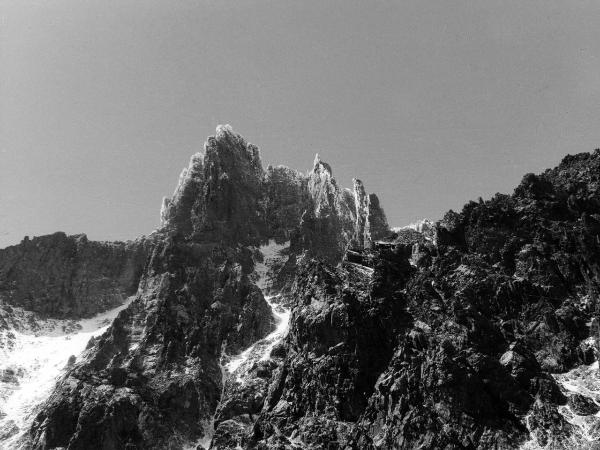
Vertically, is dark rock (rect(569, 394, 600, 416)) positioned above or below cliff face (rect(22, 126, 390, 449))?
below

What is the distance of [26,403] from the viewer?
379ft

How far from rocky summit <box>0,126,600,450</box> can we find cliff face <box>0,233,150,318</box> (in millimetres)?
513

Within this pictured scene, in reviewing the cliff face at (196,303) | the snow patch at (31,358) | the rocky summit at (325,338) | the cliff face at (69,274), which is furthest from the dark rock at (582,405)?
the cliff face at (69,274)

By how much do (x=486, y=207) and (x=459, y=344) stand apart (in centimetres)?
3820

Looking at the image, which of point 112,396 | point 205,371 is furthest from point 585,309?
point 112,396

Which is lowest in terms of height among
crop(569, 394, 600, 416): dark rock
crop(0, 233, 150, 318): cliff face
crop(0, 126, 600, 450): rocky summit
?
crop(569, 394, 600, 416): dark rock

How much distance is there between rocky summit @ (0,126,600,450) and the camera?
78.8 metres

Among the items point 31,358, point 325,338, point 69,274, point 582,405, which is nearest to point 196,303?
point 31,358

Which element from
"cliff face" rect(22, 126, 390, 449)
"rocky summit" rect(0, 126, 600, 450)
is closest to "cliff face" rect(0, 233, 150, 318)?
"rocky summit" rect(0, 126, 600, 450)

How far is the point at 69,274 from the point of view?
164m

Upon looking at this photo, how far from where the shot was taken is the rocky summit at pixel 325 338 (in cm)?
7881

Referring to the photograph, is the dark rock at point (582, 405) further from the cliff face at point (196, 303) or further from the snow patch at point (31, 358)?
the snow patch at point (31, 358)

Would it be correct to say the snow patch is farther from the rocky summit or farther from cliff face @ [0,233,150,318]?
cliff face @ [0,233,150,318]

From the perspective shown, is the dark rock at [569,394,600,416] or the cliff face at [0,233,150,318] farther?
the cliff face at [0,233,150,318]
